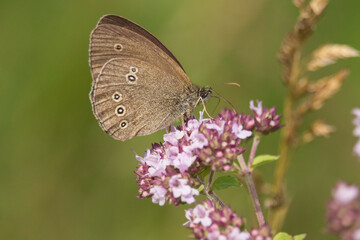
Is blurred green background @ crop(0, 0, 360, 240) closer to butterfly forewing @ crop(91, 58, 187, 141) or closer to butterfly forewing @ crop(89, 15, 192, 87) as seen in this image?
butterfly forewing @ crop(91, 58, 187, 141)

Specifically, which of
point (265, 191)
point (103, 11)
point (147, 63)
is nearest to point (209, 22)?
point (103, 11)

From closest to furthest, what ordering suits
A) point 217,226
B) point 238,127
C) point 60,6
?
point 217,226, point 238,127, point 60,6

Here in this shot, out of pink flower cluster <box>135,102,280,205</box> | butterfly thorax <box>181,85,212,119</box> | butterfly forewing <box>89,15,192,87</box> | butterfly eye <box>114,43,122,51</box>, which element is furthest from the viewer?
butterfly thorax <box>181,85,212,119</box>

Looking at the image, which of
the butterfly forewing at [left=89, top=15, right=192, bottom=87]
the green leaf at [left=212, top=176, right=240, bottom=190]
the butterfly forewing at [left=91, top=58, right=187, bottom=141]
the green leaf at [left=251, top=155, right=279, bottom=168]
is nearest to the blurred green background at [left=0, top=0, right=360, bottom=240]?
the butterfly forewing at [left=91, top=58, right=187, bottom=141]

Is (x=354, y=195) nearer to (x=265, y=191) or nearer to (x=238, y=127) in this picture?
(x=238, y=127)

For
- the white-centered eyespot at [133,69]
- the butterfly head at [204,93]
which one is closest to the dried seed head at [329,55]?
the butterfly head at [204,93]

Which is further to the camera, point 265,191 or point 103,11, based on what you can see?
point 103,11
